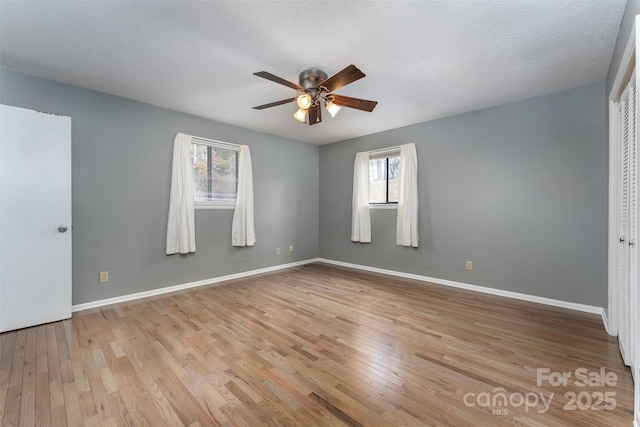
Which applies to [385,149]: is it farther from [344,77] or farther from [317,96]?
[344,77]

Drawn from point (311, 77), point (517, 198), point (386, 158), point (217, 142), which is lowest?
point (517, 198)

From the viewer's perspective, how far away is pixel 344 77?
2.14 m

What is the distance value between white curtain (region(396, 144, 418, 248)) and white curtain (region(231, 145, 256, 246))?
2.48 meters

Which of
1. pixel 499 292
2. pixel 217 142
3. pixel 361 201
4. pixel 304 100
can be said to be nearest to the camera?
pixel 304 100

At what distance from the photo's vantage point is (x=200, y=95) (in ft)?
10.3

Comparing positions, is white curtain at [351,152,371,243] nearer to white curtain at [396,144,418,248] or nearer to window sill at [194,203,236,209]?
white curtain at [396,144,418,248]

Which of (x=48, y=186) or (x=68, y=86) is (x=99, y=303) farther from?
(x=68, y=86)

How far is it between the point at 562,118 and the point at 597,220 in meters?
1.20

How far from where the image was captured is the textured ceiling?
1.80m

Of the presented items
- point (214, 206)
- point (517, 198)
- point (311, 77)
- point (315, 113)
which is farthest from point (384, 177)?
point (214, 206)

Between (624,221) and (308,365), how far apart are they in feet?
8.76

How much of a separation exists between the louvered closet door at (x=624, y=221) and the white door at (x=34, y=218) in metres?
4.83

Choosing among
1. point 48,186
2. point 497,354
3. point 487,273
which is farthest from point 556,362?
point 48,186

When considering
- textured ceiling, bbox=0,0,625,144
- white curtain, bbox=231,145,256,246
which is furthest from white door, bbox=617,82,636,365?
white curtain, bbox=231,145,256,246
